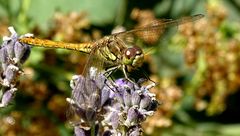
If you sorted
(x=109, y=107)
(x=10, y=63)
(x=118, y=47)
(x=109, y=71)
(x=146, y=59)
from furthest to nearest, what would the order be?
(x=146, y=59), (x=118, y=47), (x=109, y=71), (x=10, y=63), (x=109, y=107)

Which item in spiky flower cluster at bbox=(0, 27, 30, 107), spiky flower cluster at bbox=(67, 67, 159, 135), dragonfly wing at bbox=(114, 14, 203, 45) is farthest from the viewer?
dragonfly wing at bbox=(114, 14, 203, 45)

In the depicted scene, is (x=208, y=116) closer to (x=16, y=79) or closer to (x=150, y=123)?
(x=150, y=123)

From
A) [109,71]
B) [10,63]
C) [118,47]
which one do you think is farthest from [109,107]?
[118,47]

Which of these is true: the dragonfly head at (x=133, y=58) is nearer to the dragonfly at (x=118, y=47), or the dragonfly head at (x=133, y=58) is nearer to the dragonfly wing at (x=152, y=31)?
the dragonfly at (x=118, y=47)

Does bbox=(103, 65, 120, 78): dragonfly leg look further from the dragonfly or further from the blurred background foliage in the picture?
the blurred background foliage

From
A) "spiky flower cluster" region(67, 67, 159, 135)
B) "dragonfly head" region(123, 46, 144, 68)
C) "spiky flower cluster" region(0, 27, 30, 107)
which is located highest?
"dragonfly head" region(123, 46, 144, 68)

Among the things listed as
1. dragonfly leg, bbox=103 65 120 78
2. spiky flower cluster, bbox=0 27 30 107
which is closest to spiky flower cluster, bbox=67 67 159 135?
dragonfly leg, bbox=103 65 120 78

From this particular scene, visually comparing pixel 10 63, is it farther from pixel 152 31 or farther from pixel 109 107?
pixel 152 31

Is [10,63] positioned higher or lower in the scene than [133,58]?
lower
